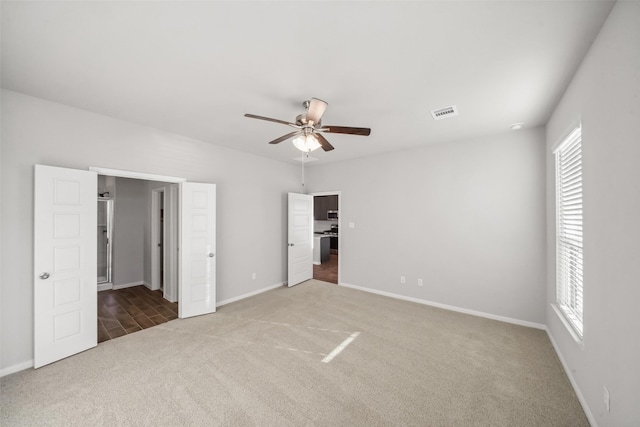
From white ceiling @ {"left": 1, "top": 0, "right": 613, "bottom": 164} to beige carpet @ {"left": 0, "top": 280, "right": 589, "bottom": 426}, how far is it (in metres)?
2.70

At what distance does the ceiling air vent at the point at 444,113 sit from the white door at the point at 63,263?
13.0 ft

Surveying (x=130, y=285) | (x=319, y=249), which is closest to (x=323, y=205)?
(x=319, y=249)

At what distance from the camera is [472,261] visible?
3670mm

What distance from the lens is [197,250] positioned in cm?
362

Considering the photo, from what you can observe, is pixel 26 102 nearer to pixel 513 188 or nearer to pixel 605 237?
pixel 605 237

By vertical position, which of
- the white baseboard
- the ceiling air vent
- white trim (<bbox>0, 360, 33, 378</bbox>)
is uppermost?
the ceiling air vent

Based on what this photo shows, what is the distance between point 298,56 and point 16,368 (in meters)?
3.87

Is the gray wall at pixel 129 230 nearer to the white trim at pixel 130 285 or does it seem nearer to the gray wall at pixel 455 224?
the white trim at pixel 130 285

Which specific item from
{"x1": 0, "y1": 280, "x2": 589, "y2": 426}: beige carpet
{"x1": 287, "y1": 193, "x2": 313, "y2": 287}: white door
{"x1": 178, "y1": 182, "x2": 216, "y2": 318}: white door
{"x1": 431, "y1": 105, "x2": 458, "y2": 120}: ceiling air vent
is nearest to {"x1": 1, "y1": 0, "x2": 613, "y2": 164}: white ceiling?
{"x1": 431, "y1": 105, "x2": 458, "y2": 120}: ceiling air vent

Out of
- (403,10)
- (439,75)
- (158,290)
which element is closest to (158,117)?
(403,10)

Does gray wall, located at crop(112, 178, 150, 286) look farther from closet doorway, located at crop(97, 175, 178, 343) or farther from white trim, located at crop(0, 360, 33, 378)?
white trim, located at crop(0, 360, 33, 378)

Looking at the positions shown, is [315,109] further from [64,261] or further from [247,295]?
[247,295]

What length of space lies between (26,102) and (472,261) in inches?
227

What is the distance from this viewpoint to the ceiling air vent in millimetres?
2654
